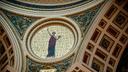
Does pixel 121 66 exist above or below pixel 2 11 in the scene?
below

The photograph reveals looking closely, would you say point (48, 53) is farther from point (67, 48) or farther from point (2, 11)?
point (2, 11)

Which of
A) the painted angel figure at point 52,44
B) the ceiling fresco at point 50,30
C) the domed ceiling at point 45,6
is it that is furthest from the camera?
the domed ceiling at point 45,6

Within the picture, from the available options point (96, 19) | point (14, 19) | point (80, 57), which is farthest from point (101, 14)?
point (14, 19)

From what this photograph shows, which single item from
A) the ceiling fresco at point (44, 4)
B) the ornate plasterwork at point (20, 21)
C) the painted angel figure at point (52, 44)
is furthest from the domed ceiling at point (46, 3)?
the painted angel figure at point (52, 44)

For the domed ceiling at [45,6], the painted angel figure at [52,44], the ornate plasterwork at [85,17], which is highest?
the domed ceiling at [45,6]

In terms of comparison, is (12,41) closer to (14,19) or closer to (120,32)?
(14,19)

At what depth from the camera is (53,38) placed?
22.2 m

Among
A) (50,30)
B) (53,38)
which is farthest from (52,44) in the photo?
(50,30)

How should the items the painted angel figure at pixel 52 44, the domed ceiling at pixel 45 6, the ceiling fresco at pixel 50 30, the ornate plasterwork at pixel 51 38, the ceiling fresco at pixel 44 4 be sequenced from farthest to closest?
the ceiling fresco at pixel 44 4
the domed ceiling at pixel 45 6
the painted angel figure at pixel 52 44
the ornate plasterwork at pixel 51 38
the ceiling fresco at pixel 50 30

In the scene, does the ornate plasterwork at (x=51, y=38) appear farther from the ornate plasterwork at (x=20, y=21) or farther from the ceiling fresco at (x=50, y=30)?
the ornate plasterwork at (x=20, y=21)

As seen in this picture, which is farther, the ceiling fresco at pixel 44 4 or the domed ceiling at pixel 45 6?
the ceiling fresco at pixel 44 4

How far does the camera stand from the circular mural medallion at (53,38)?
71.5ft

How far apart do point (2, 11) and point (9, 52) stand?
157 cm

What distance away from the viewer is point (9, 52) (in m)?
21.7
